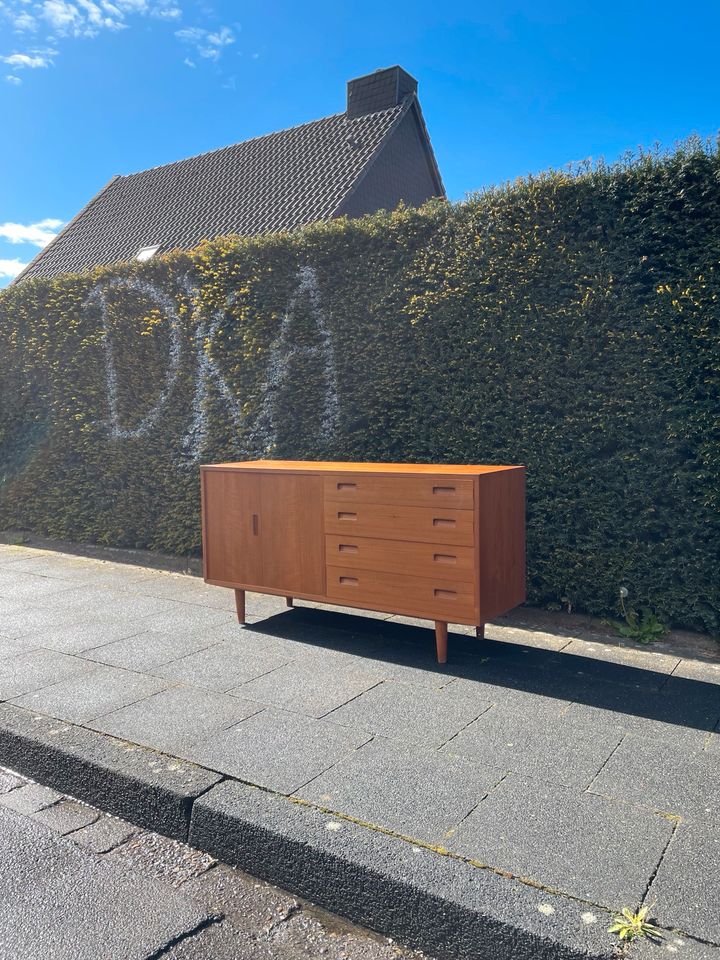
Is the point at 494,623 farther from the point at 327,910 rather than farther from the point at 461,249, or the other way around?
the point at 327,910

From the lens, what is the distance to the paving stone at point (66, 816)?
3018mm

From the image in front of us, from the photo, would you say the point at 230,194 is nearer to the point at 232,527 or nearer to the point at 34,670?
the point at 232,527

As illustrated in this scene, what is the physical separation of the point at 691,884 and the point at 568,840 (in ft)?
1.30

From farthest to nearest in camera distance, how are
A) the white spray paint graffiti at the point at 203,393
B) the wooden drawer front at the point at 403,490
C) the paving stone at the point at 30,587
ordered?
Result: 1. the white spray paint graffiti at the point at 203,393
2. the paving stone at the point at 30,587
3. the wooden drawer front at the point at 403,490

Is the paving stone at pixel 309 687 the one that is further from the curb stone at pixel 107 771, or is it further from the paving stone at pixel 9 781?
the paving stone at pixel 9 781

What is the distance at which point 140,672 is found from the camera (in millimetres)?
4406

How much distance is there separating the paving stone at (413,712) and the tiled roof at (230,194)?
38.3 feet

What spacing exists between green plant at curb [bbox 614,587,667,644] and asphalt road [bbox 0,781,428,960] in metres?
3.10

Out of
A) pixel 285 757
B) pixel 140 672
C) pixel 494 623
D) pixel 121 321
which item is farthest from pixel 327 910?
pixel 121 321

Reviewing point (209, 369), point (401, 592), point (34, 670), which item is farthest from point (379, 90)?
point (34, 670)

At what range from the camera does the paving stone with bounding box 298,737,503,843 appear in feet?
8.86

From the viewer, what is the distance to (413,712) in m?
3.73

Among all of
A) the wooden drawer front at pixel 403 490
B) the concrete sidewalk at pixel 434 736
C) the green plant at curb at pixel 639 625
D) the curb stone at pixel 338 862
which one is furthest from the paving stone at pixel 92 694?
the green plant at curb at pixel 639 625

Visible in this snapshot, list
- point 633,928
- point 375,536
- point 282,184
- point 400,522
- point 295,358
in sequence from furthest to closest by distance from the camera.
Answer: point 282,184
point 295,358
point 375,536
point 400,522
point 633,928
